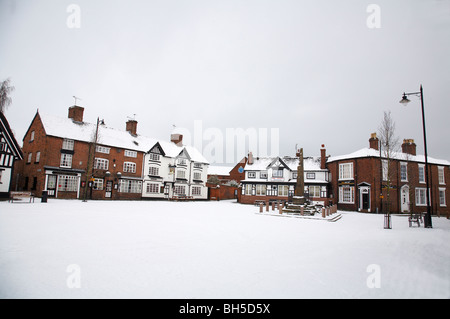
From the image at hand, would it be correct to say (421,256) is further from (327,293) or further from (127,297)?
(127,297)

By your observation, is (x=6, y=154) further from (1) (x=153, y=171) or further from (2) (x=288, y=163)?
(2) (x=288, y=163)

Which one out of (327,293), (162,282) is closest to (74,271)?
(162,282)

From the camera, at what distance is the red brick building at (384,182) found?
29.0 metres

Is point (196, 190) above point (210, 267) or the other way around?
above

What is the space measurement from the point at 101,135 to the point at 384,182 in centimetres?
3636

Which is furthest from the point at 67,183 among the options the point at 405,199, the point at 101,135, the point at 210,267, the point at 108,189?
the point at 405,199

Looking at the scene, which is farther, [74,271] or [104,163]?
[104,163]

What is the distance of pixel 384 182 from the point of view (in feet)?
93.8

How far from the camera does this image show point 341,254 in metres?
7.07

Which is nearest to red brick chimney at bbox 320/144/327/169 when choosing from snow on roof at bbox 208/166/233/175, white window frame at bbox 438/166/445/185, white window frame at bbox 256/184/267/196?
white window frame at bbox 256/184/267/196

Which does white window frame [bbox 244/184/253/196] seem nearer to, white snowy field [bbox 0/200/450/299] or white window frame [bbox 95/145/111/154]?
white window frame [bbox 95/145/111/154]
